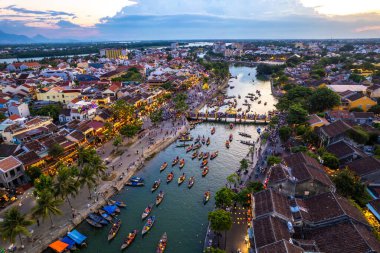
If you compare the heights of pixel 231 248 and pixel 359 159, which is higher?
pixel 359 159

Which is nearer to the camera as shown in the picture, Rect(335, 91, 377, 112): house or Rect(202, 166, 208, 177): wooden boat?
Rect(202, 166, 208, 177): wooden boat

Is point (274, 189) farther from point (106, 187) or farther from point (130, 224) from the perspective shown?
point (106, 187)

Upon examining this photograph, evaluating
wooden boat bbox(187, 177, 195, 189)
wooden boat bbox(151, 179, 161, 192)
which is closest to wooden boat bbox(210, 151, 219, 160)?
wooden boat bbox(187, 177, 195, 189)

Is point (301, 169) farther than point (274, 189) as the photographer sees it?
Yes

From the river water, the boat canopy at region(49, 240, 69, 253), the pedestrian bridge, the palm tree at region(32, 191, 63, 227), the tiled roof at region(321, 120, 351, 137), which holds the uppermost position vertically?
the tiled roof at region(321, 120, 351, 137)

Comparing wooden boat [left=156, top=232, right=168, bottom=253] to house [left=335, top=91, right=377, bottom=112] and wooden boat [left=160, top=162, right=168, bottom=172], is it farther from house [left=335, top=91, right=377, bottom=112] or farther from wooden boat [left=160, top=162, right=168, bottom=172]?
house [left=335, top=91, right=377, bottom=112]

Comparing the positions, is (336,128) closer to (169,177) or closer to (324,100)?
(324,100)

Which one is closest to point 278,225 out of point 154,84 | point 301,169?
point 301,169
